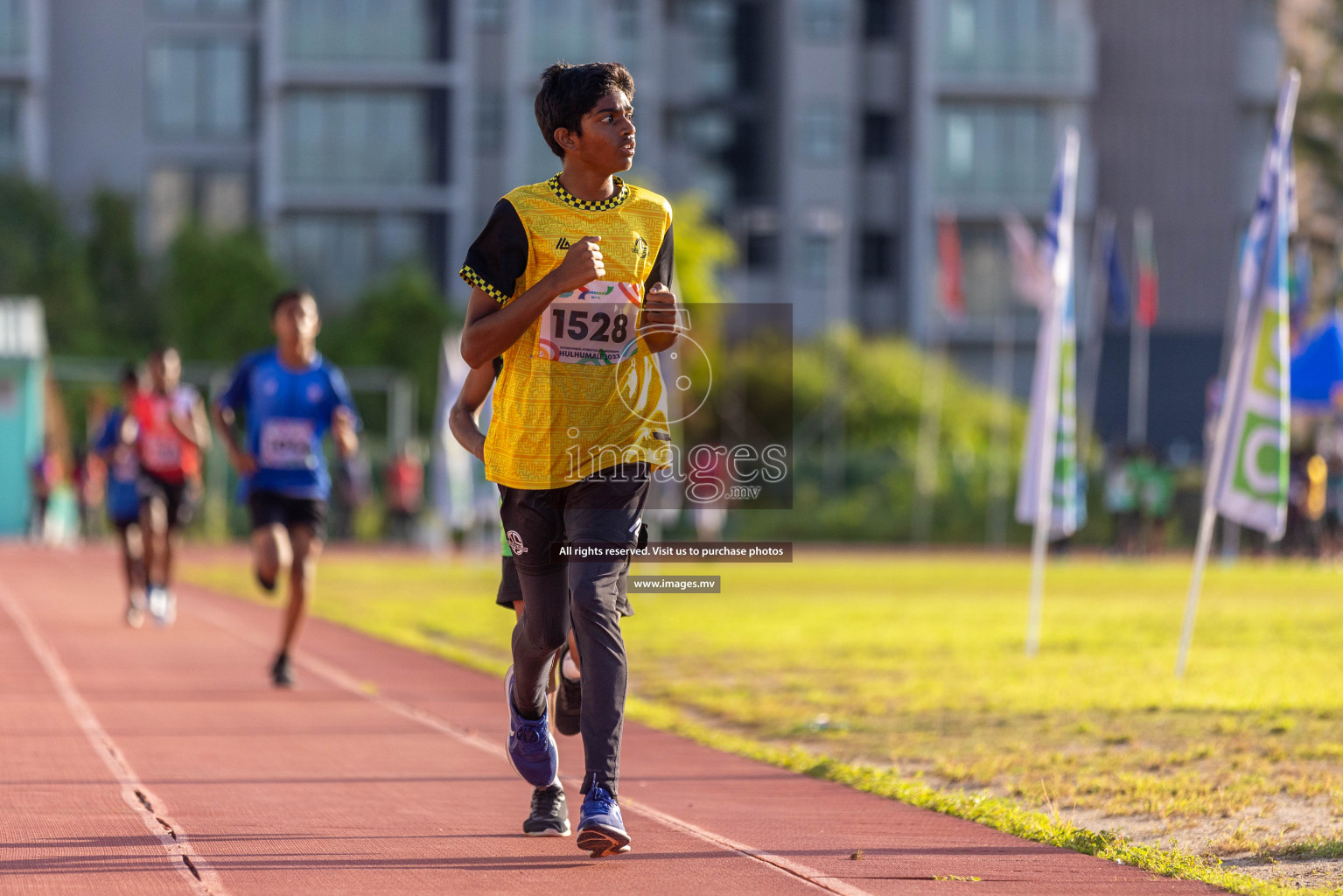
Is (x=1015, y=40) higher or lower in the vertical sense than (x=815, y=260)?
higher

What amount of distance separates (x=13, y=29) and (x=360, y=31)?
31.3 feet

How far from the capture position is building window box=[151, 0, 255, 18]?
5381cm

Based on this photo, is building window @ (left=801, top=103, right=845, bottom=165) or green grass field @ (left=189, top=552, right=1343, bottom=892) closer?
green grass field @ (left=189, top=552, right=1343, bottom=892)

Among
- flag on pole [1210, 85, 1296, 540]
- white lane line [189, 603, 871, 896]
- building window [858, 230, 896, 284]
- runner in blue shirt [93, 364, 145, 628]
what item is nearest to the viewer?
white lane line [189, 603, 871, 896]

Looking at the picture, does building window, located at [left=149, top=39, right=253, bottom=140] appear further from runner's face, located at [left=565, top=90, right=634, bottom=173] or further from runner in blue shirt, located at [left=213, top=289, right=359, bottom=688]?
runner's face, located at [left=565, top=90, right=634, bottom=173]

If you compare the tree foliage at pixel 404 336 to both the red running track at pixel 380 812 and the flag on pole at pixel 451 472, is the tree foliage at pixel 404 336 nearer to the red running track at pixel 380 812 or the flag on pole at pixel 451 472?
the flag on pole at pixel 451 472

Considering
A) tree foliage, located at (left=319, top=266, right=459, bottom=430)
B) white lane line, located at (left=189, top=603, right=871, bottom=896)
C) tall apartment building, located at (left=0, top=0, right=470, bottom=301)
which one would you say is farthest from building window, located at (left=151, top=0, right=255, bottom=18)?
white lane line, located at (left=189, top=603, right=871, bottom=896)

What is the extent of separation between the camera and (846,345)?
150 feet

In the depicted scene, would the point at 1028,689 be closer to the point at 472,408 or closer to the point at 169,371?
the point at 472,408

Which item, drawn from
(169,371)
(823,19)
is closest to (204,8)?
(823,19)

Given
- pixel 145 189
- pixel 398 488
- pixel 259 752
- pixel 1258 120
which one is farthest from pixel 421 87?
pixel 259 752

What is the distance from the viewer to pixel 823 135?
178 feet

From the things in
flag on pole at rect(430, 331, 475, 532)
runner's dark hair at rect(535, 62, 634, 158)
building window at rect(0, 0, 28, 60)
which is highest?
building window at rect(0, 0, 28, 60)

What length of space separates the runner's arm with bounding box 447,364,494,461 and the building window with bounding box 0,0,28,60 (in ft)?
166
